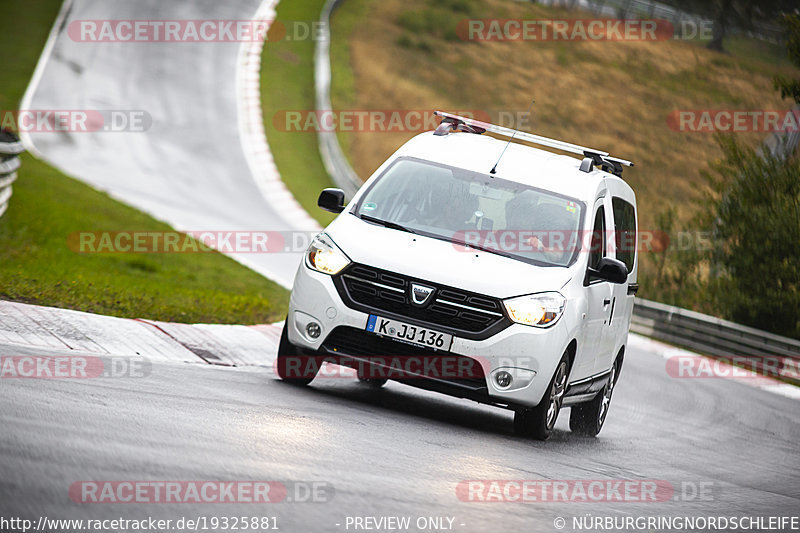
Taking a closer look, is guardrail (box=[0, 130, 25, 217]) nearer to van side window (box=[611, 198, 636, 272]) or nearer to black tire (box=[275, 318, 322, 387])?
black tire (box=[275, 318, 322, 387])

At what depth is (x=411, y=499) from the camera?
20.1 feet

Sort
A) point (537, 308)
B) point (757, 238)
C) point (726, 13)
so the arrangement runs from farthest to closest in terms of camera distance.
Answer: point (726, 13) → point (757, 238) → point (537, 308)

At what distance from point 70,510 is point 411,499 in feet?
6.17

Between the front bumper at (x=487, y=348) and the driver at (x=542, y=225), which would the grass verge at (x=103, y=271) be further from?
the driver at (x=542, y=225)

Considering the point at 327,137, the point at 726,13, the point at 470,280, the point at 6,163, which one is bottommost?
the point at 726,13

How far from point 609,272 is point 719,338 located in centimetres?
1650

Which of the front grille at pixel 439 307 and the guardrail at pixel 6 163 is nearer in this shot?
the front grille at pixel 439 307

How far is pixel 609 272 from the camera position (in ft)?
30.6

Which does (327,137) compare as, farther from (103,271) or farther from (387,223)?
(387,223)

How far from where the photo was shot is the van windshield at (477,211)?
930cm

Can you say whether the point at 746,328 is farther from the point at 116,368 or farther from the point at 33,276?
the point at 116,368

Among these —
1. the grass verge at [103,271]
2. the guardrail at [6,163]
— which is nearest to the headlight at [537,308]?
the grass verge at [103,271]

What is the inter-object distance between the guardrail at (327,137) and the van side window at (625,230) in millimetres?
18692

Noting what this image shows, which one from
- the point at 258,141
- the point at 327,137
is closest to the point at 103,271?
the point at 258,141
